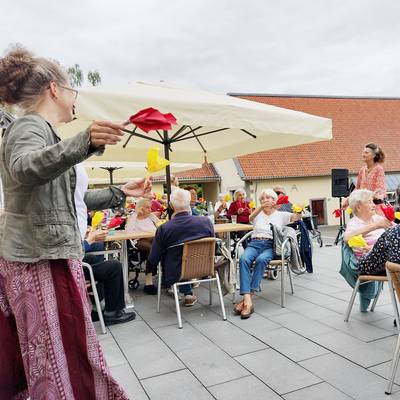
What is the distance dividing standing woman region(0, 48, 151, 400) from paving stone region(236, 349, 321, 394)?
1236 mm

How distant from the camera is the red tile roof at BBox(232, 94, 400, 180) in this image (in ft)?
68.7

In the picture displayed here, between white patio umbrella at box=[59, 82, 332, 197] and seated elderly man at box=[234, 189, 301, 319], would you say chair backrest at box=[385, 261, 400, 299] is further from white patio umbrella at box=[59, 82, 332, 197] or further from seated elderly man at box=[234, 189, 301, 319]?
white patio umbrella at box=[59, 82, 332, 197]

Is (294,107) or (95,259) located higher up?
(294,107)

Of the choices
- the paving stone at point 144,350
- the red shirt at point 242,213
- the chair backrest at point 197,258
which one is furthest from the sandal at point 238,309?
the red shirt at point 242,213

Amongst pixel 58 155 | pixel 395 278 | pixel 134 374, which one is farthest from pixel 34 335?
pixel 395 278

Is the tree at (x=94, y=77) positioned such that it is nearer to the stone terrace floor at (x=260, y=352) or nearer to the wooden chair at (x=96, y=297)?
the stone terrace floor at (x=260, y=352)

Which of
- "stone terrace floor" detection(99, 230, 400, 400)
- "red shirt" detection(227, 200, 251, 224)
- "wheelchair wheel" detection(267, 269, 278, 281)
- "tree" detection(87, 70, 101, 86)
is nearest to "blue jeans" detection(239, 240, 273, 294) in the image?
"stone terrace floor" detection(99, 230, 400, 400)

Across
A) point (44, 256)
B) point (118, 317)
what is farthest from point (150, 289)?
point (44, 256)

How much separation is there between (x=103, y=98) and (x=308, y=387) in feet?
8.71

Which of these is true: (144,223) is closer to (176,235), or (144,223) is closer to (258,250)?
(176,235)

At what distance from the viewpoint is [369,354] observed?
2799 millimetres

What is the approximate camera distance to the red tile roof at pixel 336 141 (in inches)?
825

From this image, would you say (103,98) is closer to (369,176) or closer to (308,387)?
(308,387)

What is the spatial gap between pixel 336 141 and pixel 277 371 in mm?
22016
